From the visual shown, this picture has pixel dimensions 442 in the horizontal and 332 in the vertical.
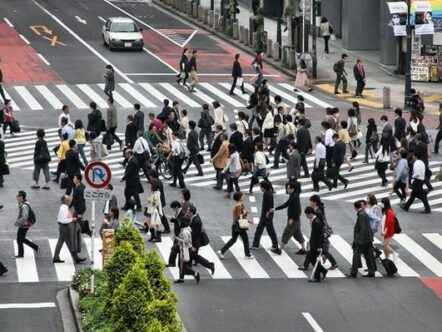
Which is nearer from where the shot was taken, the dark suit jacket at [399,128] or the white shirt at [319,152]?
the white shirt at [319,152]

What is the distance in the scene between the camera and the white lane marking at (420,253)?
94.5ft

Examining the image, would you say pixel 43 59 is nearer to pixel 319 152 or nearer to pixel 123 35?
pixel 123 35

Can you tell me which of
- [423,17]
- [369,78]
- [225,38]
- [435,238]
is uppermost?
[423,17]

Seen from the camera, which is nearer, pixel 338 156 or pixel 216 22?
pixel 338 156

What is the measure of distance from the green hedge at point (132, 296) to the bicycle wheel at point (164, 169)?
12895 millimetres

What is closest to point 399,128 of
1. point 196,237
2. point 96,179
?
point 196,237

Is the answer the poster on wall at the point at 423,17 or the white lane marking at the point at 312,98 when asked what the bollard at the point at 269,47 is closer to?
the white lane marking at the point at 312,98

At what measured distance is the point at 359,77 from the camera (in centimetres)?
5122

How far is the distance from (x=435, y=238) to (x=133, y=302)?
13.1 meters

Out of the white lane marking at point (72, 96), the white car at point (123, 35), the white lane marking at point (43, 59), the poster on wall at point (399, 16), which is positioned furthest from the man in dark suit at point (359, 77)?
the white lane marking at point (43, 59)

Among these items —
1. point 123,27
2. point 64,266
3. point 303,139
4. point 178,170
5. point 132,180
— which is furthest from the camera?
point 123,27

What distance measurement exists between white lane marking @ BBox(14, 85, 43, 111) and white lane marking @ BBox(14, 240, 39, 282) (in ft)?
65.3

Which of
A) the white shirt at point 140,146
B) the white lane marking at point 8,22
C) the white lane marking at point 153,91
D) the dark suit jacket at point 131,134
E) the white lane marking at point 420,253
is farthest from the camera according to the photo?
the white lane marking at point 8,22

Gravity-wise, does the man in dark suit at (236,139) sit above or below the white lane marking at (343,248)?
above
